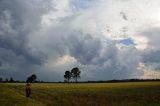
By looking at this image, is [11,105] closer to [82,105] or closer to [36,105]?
[36,105]

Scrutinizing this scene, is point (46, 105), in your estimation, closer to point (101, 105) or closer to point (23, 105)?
point (23, 105)

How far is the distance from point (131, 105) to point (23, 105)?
1327 centimetres

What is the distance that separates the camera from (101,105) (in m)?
41.4

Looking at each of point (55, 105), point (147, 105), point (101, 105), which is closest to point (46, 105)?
point (55, 105)

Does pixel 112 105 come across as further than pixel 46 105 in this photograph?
Yes

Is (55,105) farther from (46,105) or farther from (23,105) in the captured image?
(23,105)

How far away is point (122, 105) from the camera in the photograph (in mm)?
43469

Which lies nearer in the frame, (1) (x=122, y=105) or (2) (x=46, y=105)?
(2) (x=46, y=105)

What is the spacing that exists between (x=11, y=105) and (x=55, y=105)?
5.14 m

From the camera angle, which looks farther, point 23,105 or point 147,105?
point 147,105

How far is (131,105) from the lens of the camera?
43.1 meters

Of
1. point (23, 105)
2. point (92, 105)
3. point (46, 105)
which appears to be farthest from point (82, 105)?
point (23, 105)

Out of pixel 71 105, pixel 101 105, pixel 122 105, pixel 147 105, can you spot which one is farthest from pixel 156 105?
pixel 71 105

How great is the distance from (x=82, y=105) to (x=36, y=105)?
5586 millimetres
